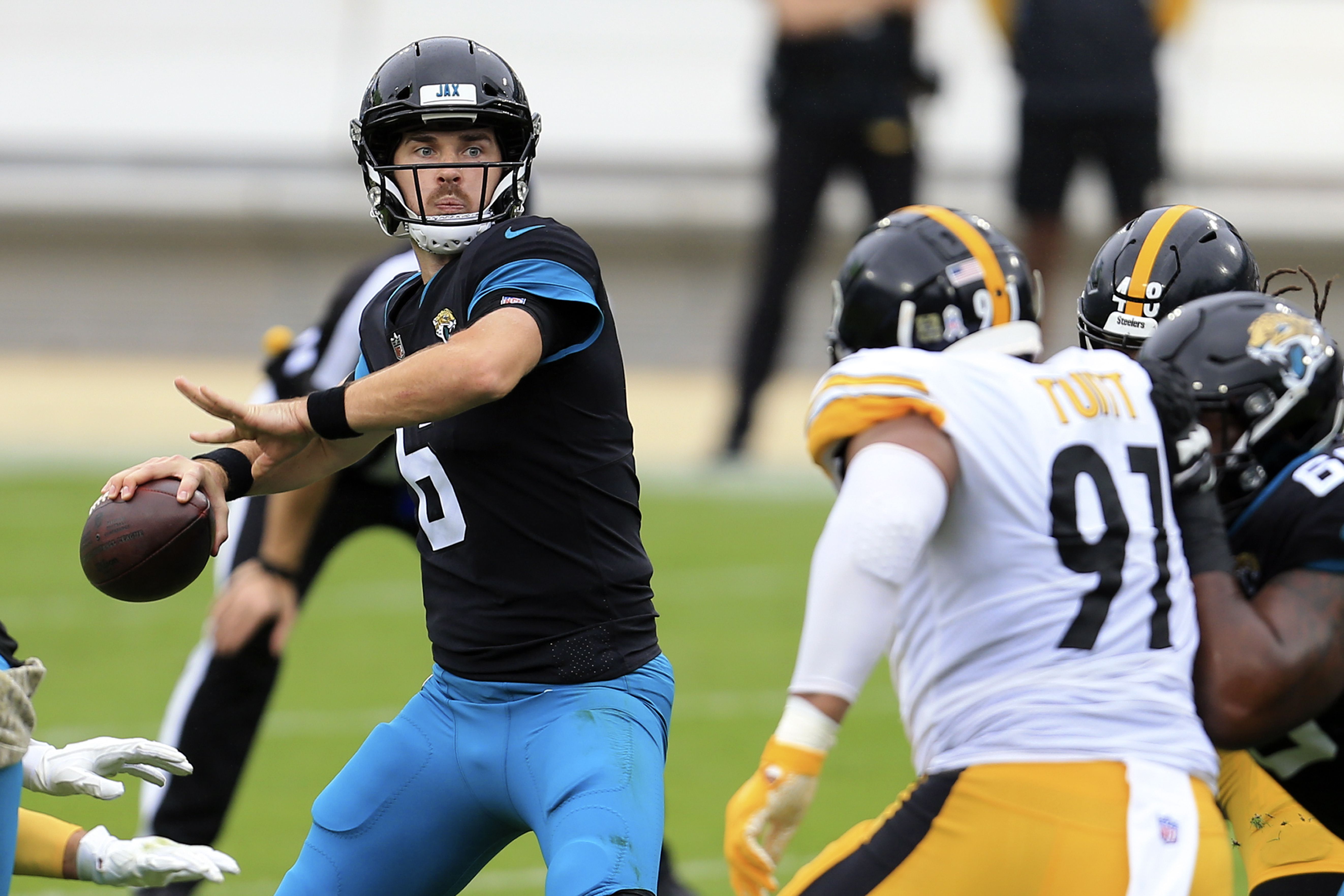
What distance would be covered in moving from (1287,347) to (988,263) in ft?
1.64

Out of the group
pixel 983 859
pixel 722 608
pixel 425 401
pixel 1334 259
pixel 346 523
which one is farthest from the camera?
pixel 1334 259

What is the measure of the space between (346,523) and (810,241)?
5.79 metres

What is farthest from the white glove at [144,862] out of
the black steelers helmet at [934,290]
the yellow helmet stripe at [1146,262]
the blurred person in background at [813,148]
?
the blurred person in background at [813,148]

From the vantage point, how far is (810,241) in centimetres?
1052

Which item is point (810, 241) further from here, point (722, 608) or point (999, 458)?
point (999, 458)

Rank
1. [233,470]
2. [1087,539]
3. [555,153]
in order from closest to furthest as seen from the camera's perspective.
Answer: [1087,539] < [233,470] < [555,153]

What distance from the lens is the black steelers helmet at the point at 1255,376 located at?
9.57 feet

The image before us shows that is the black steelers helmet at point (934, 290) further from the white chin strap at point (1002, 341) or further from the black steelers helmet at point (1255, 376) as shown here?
the black steelers helmet at point (1255, 376)

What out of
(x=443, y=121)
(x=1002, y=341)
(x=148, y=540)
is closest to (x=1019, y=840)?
(x=1002, y=341)

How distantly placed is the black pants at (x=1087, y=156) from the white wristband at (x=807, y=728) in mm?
7741

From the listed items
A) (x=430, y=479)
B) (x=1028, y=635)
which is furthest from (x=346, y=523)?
(x=1028, y=635)

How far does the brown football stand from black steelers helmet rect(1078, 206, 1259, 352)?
6.13ft

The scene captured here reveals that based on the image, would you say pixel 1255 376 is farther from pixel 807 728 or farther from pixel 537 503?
pixel 537 503

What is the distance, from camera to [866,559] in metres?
2.59
